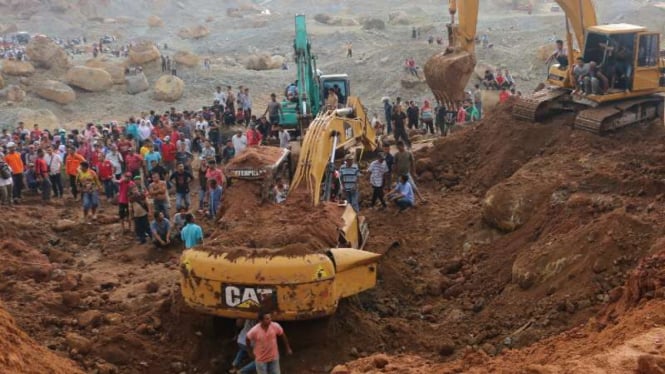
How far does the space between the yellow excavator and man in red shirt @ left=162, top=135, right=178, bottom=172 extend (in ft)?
25.0

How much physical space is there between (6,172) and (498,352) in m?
11.3

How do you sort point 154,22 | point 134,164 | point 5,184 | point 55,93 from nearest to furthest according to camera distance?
point 5,184
point 134,164
point 55,93
point 154,22

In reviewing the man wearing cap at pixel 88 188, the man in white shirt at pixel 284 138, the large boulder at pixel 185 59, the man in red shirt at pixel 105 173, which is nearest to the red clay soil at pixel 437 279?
the man wearing cap at pixel 88 188

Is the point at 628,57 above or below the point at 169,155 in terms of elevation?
above

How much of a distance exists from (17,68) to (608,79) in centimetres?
2931

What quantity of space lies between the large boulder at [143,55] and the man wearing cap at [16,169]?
80.5 ft

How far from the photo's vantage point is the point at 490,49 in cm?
4331

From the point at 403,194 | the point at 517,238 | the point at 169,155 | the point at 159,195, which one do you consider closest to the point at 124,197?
the point at 159,195

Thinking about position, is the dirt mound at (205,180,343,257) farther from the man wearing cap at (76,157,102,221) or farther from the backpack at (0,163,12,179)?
the backpack at (0,163,12,179)

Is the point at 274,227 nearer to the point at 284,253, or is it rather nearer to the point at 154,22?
the point at 284,253

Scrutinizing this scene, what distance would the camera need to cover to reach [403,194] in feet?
50.2

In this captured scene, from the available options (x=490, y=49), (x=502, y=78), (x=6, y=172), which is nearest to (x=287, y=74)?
(x=490, y=49)

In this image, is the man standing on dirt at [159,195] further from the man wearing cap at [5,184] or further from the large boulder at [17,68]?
the large boulder at [17,68]

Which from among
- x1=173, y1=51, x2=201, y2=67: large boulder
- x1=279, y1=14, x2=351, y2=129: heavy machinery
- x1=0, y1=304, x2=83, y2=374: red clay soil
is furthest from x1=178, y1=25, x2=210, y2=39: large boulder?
x1=0, y1=304, x2=83, y2=374: red clay soil
